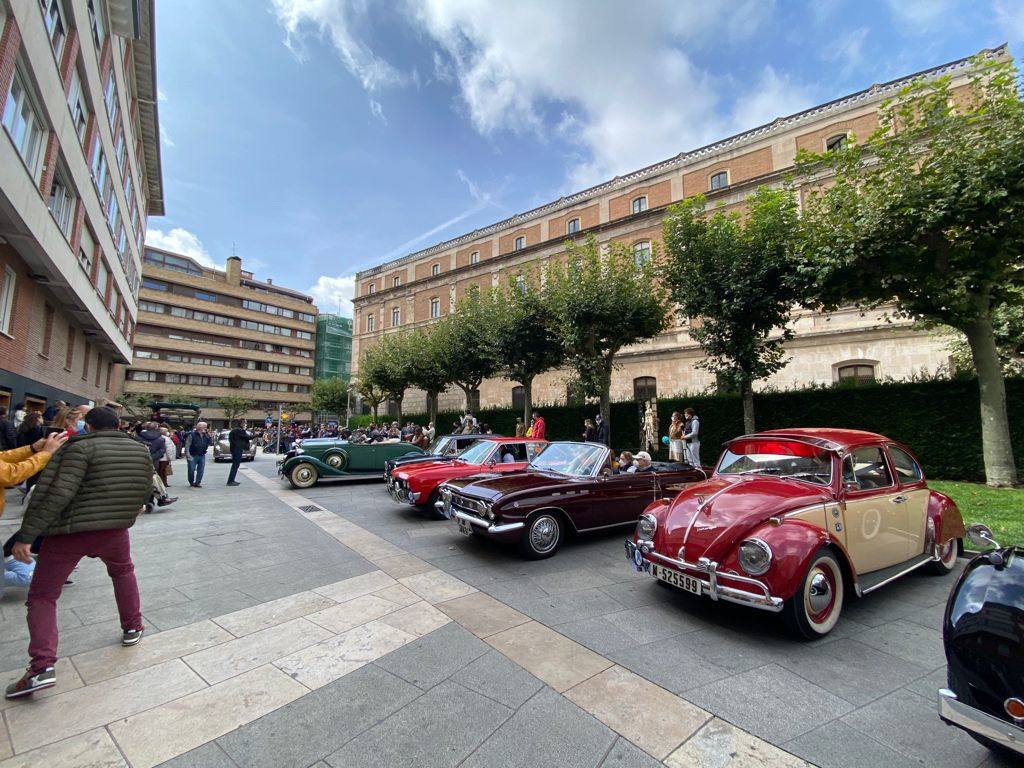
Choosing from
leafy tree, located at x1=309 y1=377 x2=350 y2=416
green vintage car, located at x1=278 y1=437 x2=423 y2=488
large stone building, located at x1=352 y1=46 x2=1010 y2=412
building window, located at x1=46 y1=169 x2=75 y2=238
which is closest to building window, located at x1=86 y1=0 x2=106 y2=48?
building window, located at x1=46 y1=169 x2=75 y2=238

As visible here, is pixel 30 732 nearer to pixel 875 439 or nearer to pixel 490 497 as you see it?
pixel 490 497

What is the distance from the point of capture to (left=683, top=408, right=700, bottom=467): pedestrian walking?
12398 millimetres

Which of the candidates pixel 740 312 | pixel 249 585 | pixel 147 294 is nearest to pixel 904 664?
pixel 249 585

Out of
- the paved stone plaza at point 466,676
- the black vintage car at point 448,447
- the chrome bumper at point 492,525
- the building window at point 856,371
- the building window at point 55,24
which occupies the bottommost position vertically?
the paved stone plaza at point 466,676

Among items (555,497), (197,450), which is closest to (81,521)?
(555,497)

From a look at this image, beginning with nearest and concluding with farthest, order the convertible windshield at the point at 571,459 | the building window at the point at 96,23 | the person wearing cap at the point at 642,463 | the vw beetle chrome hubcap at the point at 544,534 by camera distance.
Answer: the vw beetle chrome hubcap at the point at 544,534
the convertible windshield at the point at 571,459
the person wearing cap at the point at 642,463
the building window at the point at 96,23

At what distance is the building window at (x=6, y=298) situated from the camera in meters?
10.9

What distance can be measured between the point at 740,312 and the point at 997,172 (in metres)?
5.02

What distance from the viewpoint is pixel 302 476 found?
12.2m

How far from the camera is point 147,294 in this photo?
49.2m

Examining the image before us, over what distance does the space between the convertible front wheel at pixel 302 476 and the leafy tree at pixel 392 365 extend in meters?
15.7

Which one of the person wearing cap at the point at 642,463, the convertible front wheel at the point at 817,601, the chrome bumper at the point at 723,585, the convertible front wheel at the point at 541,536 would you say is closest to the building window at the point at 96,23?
the convertible front wheel at the point at 541,536

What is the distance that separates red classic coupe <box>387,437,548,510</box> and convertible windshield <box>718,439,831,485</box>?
3.53 m

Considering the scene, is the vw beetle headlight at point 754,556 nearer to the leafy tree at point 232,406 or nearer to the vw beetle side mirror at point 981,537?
the vw beetle side mirror at point 981,537
